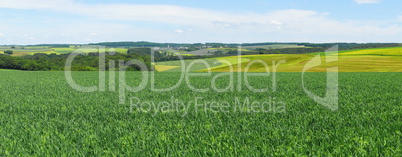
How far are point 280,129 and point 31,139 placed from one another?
6.04 meters

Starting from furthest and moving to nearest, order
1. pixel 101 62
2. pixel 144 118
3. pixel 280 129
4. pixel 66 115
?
pixel 101 62
pixel 66 115
pixel 144 118
pixel 280 129

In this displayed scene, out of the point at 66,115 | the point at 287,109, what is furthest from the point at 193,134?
the point at 66,115

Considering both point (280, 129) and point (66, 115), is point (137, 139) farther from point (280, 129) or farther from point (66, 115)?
point (66, 115)

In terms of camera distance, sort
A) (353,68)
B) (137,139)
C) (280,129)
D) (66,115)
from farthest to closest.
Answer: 1. (353,68)
2. (66,115)
3. (280,129)
4. (137,139)

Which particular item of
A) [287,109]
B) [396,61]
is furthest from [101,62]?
[287,109]

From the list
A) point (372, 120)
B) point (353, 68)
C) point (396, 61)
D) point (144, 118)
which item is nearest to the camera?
point (372, 120)

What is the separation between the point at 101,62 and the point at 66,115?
75.9 meters

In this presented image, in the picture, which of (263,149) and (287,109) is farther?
(287,109)

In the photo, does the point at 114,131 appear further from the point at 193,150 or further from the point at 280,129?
the point at 280,129

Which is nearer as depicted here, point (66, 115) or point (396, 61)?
point (66, 115)

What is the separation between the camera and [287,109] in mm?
10516

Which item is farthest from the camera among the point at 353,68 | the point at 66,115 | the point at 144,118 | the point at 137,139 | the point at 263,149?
the point at 353,68

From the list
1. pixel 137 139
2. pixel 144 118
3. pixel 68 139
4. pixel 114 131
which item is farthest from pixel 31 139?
pixel 144 118

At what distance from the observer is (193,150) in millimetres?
6000
